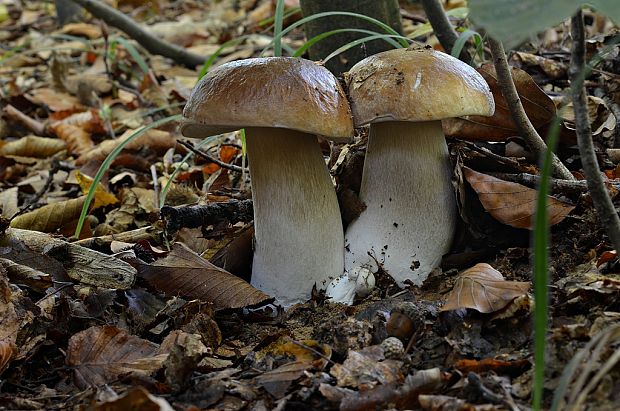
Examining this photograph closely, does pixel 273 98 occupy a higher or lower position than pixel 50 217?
higher

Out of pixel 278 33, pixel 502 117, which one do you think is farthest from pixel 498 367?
pixel 278 33

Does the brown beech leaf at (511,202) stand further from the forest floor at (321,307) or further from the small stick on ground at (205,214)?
the small stick on ground at (205,214)

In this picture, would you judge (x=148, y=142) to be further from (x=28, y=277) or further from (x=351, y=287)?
(x=351, y=287)

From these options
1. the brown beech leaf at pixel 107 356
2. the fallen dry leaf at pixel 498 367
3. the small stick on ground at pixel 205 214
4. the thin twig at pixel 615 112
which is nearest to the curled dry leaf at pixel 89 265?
the small stick on ground at pixel 205 214

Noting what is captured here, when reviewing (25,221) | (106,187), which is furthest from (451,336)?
(106,187)

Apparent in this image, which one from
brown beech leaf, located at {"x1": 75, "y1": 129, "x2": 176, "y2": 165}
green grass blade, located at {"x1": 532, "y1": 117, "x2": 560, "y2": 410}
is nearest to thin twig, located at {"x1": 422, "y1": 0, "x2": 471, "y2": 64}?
green grass blade, located at {"x1": 532, "y1": 117, "x2": 560, "y2": 410}

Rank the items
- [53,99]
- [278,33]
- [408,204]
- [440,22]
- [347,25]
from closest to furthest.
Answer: [408,204]
[278,33]
[440,22]
[347,25]
[53,99]
